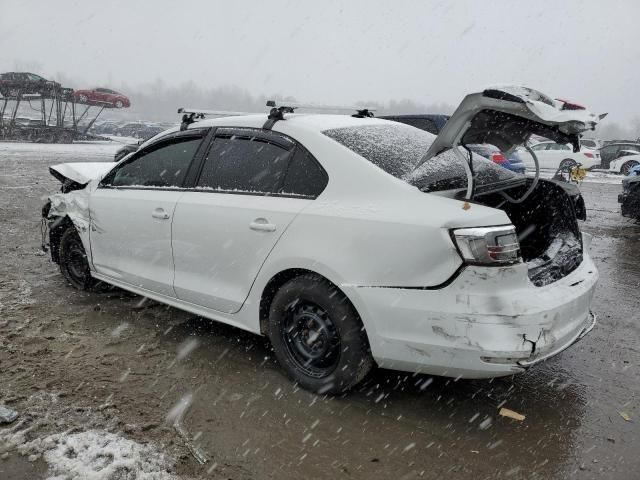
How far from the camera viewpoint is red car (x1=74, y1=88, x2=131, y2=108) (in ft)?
108

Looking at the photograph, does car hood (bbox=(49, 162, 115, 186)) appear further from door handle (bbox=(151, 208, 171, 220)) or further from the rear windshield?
the rear windshield

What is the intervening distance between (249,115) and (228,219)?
84cm

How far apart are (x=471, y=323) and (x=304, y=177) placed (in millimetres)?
1267

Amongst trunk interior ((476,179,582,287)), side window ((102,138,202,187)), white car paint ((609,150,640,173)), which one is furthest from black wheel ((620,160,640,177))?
side window ((102,138,202,187))

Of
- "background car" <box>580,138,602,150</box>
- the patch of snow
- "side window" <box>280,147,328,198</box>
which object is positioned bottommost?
"background car" <box>580,138,602,150</box>

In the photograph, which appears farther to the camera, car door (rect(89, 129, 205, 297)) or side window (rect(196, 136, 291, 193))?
car door (rect(89, 129, 205, 297))

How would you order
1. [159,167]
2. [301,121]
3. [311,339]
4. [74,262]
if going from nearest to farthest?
[311,339]
[301,121]
[159,167]
[74,262]

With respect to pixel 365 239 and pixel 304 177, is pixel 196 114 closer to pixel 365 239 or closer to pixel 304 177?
pixel 304 177

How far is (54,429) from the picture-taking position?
2691 millimetres

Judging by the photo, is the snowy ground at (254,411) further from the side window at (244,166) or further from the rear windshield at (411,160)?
the rear windshield at (411,160)

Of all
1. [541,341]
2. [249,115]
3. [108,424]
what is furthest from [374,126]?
[108,424]

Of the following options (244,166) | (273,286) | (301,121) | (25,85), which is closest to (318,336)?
(273,286)

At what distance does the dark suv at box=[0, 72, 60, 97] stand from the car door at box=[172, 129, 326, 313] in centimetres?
2845

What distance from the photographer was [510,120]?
2.74 meters
